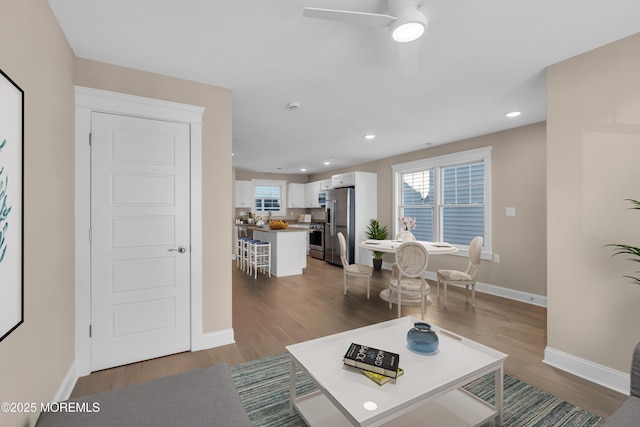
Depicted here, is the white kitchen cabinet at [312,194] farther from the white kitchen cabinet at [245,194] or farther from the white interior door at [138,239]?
the white interior door at [138,239]

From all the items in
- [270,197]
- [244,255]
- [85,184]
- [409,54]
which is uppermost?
[409,54]

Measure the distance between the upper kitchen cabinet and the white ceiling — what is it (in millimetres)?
5028

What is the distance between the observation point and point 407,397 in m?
1.34

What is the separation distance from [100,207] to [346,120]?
2.86 m

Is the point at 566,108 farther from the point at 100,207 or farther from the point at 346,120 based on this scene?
the point at 100,207

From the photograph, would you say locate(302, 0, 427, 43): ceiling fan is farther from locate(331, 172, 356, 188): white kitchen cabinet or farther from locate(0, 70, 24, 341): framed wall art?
locate(331, 172, 356, 188): white kitchen cabinet

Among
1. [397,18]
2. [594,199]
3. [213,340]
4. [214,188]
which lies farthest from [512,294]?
[214,188]

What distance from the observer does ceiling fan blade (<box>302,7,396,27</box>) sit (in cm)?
144

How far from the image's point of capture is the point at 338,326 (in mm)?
3225

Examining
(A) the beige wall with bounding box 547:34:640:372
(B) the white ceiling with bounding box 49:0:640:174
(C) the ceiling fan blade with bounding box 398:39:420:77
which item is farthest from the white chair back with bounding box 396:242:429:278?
(C) the ceiling fan blade with bounding box 398:39:420:77

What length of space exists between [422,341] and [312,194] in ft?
24.2

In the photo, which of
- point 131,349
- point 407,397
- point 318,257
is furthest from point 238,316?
point 318,257

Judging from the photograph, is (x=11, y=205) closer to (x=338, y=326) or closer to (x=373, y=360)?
(x=373, y=360)

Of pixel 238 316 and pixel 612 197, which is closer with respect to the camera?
pixel 612 197
